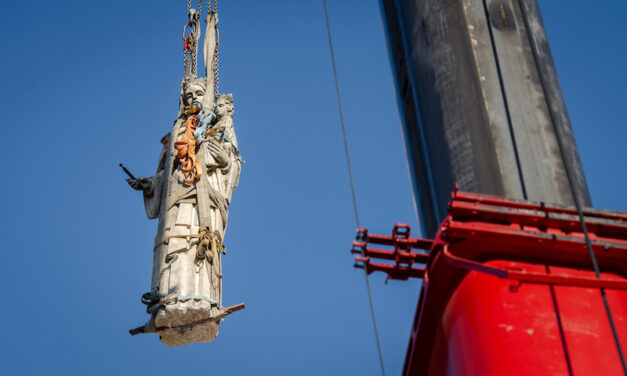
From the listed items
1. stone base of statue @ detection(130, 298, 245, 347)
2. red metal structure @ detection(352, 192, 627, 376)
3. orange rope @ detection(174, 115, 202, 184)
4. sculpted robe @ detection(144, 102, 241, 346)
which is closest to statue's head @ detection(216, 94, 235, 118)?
sculpted robe @ detection(144, 102, 241, 346)

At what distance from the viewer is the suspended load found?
50.2ft

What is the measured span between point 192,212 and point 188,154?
136cm

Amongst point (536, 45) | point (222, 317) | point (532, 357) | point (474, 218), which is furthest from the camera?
point (222, 317)

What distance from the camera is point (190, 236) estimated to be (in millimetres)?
16281

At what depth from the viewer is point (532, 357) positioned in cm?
531

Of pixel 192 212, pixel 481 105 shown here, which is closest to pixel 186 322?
pixel 192 212

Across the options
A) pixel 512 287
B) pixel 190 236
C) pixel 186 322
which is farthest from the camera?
pixel 190 236

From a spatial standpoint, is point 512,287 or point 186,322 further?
point 186,322

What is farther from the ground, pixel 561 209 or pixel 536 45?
pixel 536 45

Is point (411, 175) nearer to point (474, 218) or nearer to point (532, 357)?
point (474, 218)

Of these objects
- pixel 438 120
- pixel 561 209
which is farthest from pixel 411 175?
pixel 561 209

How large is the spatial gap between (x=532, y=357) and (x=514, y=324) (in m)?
0.24

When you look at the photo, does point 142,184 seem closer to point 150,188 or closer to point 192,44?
point 150,188

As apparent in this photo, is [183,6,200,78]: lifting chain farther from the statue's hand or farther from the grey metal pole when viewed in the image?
the grey metal pole
